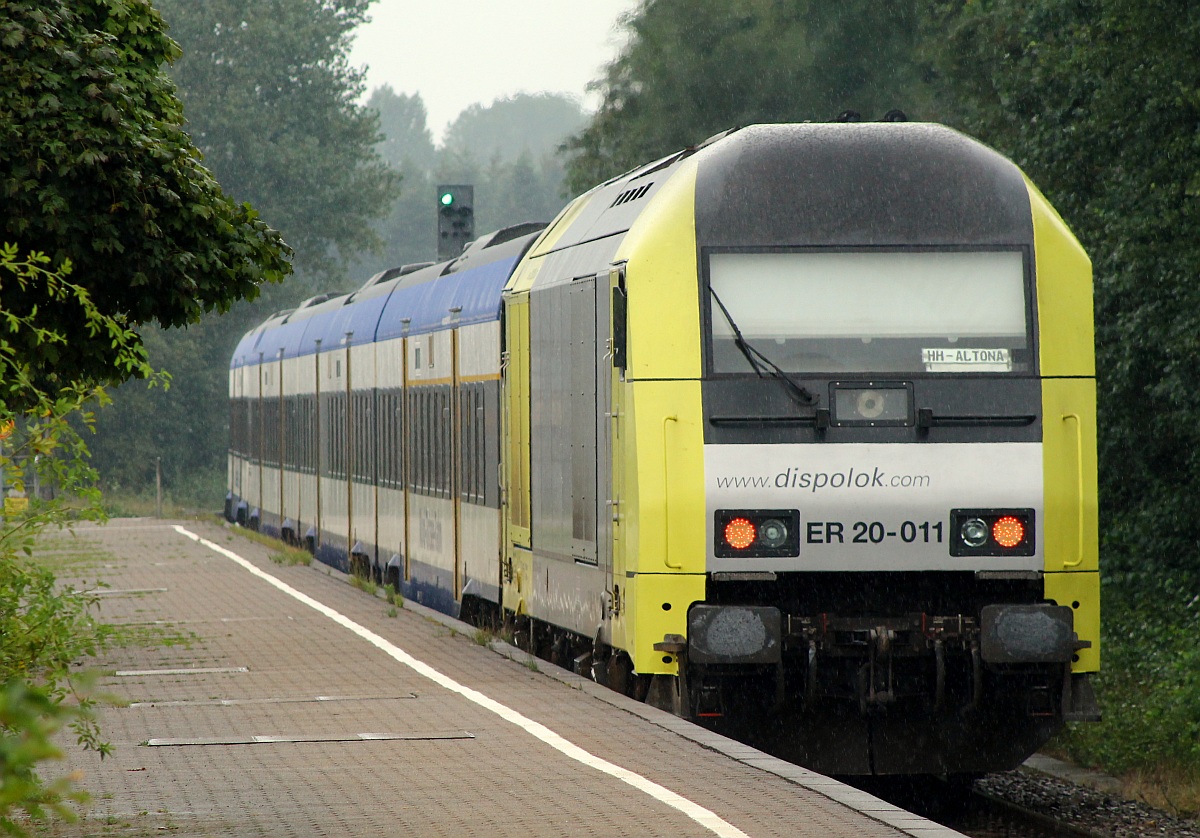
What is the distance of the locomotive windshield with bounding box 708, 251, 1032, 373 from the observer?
9953mm

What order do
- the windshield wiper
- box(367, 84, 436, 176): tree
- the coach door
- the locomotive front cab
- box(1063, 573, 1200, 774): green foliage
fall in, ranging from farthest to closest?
box(367, 84, 436, 176): tree, box(1063, 573, 1200, 774): green foliage, the coach door, the windshield wiper, the locomotive front cab

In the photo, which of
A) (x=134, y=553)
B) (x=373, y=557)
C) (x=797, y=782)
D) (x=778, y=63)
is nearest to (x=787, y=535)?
(x=797, y=782)

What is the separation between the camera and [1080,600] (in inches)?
388

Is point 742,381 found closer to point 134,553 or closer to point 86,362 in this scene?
point 86,362

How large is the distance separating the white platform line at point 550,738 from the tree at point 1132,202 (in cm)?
827

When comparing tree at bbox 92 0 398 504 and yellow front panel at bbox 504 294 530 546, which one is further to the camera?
tree at bbox 92 0 398 504

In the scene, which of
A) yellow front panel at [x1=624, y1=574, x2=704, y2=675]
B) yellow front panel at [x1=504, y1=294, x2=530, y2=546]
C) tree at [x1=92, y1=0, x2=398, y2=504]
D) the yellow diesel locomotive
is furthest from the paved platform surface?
tree at [x1=92, y1=0, x2=398, y2=504]

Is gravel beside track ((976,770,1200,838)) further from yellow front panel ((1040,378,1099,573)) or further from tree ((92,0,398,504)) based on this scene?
tree ((92,0,398,504))

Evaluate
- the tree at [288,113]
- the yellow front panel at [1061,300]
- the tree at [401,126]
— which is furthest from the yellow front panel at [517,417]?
the tree at [401,126]

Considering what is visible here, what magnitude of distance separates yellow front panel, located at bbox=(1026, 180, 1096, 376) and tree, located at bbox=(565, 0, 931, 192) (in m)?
28.9

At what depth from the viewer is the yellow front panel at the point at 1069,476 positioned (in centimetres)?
986

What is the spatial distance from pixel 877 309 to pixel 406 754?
3.25 m

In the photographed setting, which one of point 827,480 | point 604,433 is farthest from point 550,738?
point 827,480

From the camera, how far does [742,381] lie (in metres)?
9.78
